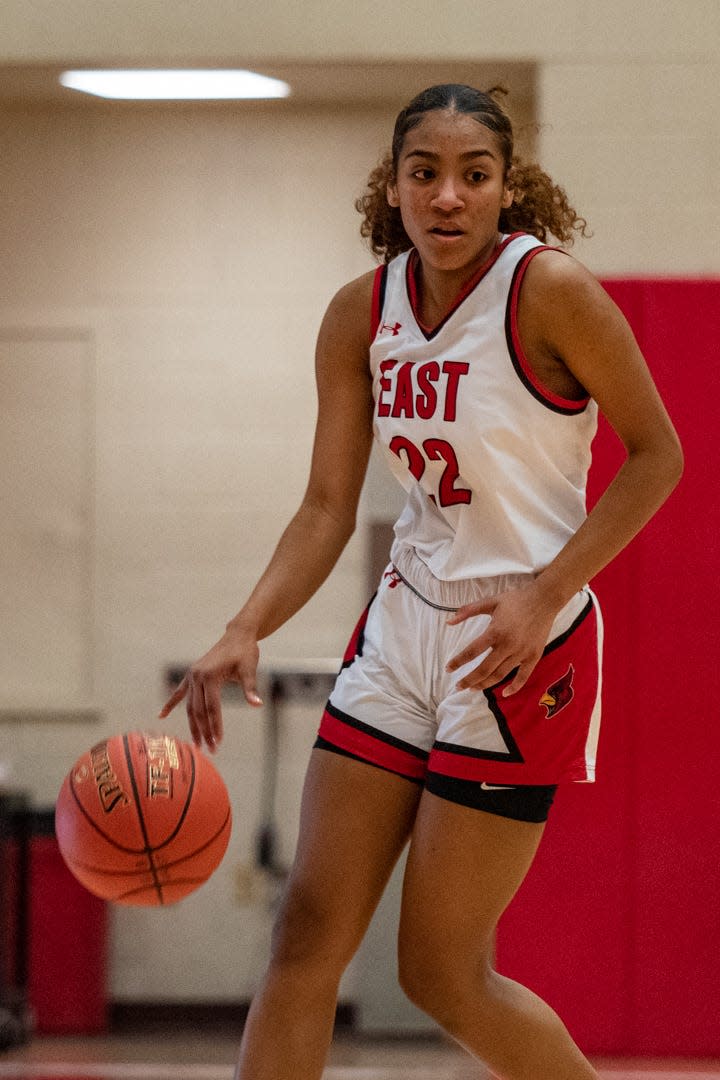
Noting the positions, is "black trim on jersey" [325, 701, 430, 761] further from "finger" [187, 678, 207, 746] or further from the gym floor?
the gym floor

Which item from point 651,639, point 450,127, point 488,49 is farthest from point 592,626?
point 488,49

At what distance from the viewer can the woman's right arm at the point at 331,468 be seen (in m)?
2.44

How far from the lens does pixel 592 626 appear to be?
7.73ft

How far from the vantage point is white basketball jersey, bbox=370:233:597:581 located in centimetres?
225

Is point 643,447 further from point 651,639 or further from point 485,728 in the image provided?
point 651,639

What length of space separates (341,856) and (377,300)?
35.0 inches

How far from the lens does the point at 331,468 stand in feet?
8.27

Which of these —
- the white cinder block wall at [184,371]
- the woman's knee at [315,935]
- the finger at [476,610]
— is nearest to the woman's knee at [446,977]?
the woman's knee at [315,935]

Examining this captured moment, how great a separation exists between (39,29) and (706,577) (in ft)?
7.57

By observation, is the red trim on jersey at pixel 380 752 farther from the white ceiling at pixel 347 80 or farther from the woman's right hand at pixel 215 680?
the white ceiling at pixel 347 80

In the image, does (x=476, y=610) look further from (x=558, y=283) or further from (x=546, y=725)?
(x=558, y=283)

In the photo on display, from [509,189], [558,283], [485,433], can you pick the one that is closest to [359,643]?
[485,433]

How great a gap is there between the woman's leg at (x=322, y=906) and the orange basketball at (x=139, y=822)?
22 centimetres

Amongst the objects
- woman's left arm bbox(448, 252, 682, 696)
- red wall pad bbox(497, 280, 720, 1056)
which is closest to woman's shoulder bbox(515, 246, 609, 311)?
woman's left arm bbox(448, 252, 682, 696)
